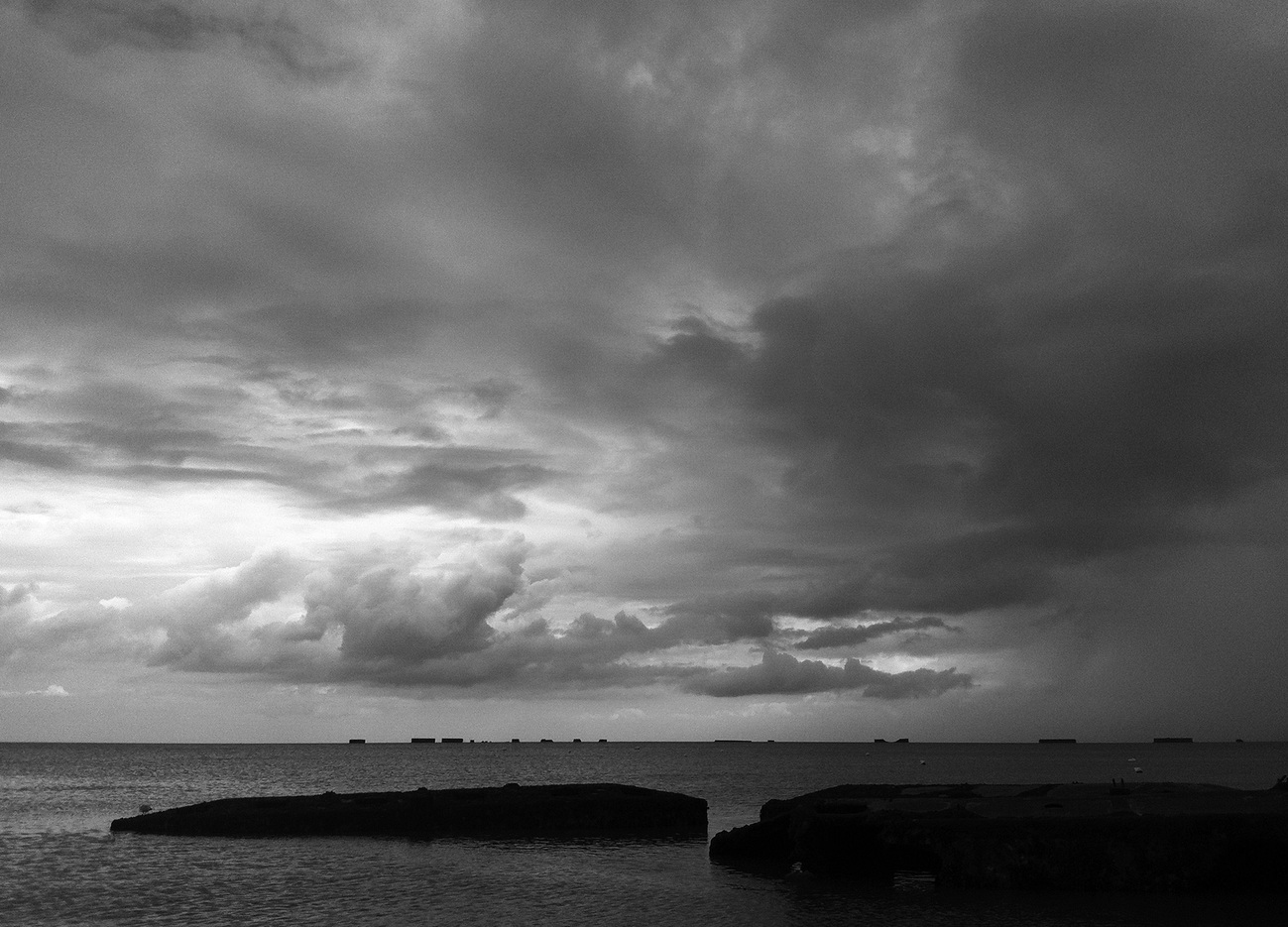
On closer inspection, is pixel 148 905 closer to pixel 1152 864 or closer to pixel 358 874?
pixel 358 874

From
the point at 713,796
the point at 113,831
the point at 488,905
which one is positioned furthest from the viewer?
the point at 713,796

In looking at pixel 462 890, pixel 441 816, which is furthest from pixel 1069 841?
pixel 441 816

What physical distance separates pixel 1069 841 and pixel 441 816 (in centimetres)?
5078

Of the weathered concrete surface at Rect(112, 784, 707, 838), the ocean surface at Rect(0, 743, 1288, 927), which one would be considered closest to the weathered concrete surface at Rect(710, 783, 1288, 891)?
the ocean surface at Rect(0, 743, 1288, 927)

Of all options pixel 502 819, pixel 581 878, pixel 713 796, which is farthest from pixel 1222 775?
pixel 581 878

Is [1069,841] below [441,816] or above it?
above

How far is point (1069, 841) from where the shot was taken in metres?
48.9

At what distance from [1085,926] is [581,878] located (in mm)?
25866

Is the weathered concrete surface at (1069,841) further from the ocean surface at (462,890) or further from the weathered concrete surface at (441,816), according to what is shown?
the weathered concrete surface at (441,816)

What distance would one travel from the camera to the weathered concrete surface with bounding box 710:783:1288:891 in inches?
1877

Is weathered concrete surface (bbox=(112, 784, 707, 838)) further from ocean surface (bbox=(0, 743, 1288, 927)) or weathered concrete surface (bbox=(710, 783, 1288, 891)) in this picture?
weathered concrete surface (bbox=(710, 783, 1288, 891))

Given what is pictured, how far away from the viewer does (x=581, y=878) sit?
182 ft

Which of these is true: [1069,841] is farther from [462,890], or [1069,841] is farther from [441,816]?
[441,816]

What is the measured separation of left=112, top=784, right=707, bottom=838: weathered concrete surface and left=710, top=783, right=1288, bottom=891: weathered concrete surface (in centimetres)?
2378
